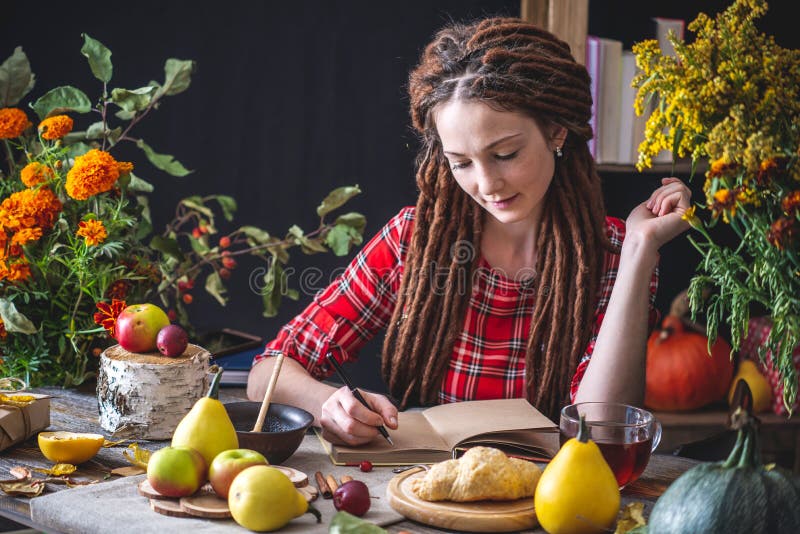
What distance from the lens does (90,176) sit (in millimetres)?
1559

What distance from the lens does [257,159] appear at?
2807 mm

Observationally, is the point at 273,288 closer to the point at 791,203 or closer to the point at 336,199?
the point at 336,199

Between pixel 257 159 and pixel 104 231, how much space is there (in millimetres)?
1253

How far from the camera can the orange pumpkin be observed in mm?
2652

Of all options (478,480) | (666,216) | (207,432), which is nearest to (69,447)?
(207,432)

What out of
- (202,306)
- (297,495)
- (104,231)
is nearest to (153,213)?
(202,306)

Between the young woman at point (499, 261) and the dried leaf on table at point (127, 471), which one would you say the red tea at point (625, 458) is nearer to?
the young woman at point (499, 261)

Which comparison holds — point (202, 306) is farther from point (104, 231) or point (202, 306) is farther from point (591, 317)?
point (591, 317)

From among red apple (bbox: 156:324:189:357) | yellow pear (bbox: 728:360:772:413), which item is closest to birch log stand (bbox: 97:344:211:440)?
red apple (bbox: 156:324:189:357)

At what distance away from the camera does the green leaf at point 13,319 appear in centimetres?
158

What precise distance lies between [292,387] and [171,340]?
0.83 feet

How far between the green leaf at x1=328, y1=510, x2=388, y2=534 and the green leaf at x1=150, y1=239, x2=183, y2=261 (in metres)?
1.04

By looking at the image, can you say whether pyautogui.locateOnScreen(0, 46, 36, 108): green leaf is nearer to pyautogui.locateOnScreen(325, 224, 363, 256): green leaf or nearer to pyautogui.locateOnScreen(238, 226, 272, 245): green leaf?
pyautogui.locateOnScreen(238, 226, 272, 245): green leaf

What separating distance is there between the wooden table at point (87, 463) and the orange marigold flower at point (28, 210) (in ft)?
1.03
